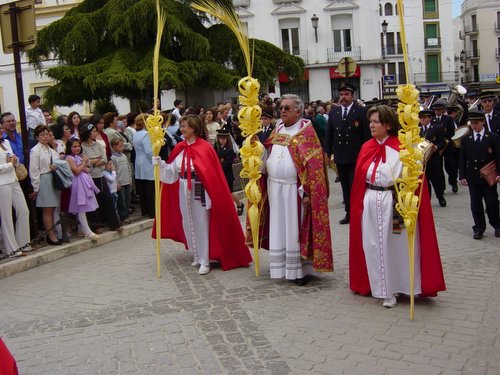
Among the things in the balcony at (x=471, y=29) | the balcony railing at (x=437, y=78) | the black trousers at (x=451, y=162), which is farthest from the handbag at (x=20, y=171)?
the balcony at (x=471, y=29)

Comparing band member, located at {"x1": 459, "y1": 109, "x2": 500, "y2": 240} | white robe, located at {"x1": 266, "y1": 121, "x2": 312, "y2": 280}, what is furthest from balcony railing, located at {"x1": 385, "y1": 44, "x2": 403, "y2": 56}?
white robe, located at {"x1": 266, "y1": 121, "x2": 312, "y2": 280}

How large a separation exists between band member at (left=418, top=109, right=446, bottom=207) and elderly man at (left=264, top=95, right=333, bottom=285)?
4921 mm

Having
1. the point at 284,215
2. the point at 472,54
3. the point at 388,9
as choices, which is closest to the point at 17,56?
the point at 284,215

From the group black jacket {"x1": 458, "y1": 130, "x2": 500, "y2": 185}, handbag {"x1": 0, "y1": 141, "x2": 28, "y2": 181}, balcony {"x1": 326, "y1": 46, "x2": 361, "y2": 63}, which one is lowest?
black jacket {"x1": 458, "y1": 130, "x2": 500, "y2": 185}

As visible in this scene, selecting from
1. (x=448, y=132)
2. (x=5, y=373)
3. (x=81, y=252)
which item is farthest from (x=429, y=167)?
(x=5, y=373)

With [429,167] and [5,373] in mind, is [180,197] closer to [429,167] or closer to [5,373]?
[5,373]

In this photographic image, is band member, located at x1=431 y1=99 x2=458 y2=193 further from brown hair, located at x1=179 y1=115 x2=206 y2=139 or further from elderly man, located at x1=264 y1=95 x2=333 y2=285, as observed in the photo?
elderly man, located at x1=264 y1=95 x2=333 y2=285

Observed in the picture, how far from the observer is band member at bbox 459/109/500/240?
8531mm

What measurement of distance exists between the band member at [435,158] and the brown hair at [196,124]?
16.0 feet

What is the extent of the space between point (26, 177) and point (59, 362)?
14.4 feet

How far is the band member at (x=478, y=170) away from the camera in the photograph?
8.53 metres

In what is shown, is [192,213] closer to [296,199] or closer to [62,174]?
[296,199]

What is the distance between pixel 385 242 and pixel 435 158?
593 centimetres

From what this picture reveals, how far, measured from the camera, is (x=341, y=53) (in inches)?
1512
